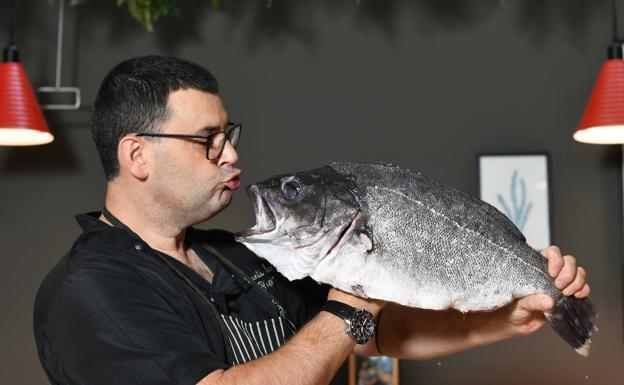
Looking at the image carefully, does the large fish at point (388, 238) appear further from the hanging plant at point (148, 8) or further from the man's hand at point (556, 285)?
the hanging plant at point (148, 8)

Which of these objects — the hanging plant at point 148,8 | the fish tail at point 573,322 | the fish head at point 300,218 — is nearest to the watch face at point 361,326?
the fish head at point 300,218

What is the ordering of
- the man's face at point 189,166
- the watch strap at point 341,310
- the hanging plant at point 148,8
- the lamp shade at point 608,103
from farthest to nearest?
the hanging plant at point 148,8 → the lamp shade at point 608,103 → the man's face at point 189,166 → the watch strap at point 341,310

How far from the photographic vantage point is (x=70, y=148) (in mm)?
3344

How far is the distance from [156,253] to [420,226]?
1.94 feet

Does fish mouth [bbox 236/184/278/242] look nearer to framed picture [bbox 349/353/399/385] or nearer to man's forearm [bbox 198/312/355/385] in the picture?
man's forearm [bbox 198/312/355/385]

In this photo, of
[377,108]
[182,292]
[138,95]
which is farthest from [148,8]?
[182,292]

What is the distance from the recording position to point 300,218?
4.66ft

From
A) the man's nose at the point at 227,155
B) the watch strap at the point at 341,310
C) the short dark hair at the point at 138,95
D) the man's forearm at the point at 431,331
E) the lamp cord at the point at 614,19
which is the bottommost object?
the man's forearm at the point at 431,331

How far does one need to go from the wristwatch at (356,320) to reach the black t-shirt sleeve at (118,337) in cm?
24

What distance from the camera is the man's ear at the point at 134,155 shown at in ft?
5.62

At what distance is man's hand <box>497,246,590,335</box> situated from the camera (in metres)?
1.52

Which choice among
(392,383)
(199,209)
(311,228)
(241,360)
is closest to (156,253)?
(199,209)

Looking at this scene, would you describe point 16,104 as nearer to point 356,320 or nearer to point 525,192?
point 356,320

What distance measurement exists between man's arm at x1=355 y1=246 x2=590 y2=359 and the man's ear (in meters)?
0.71
